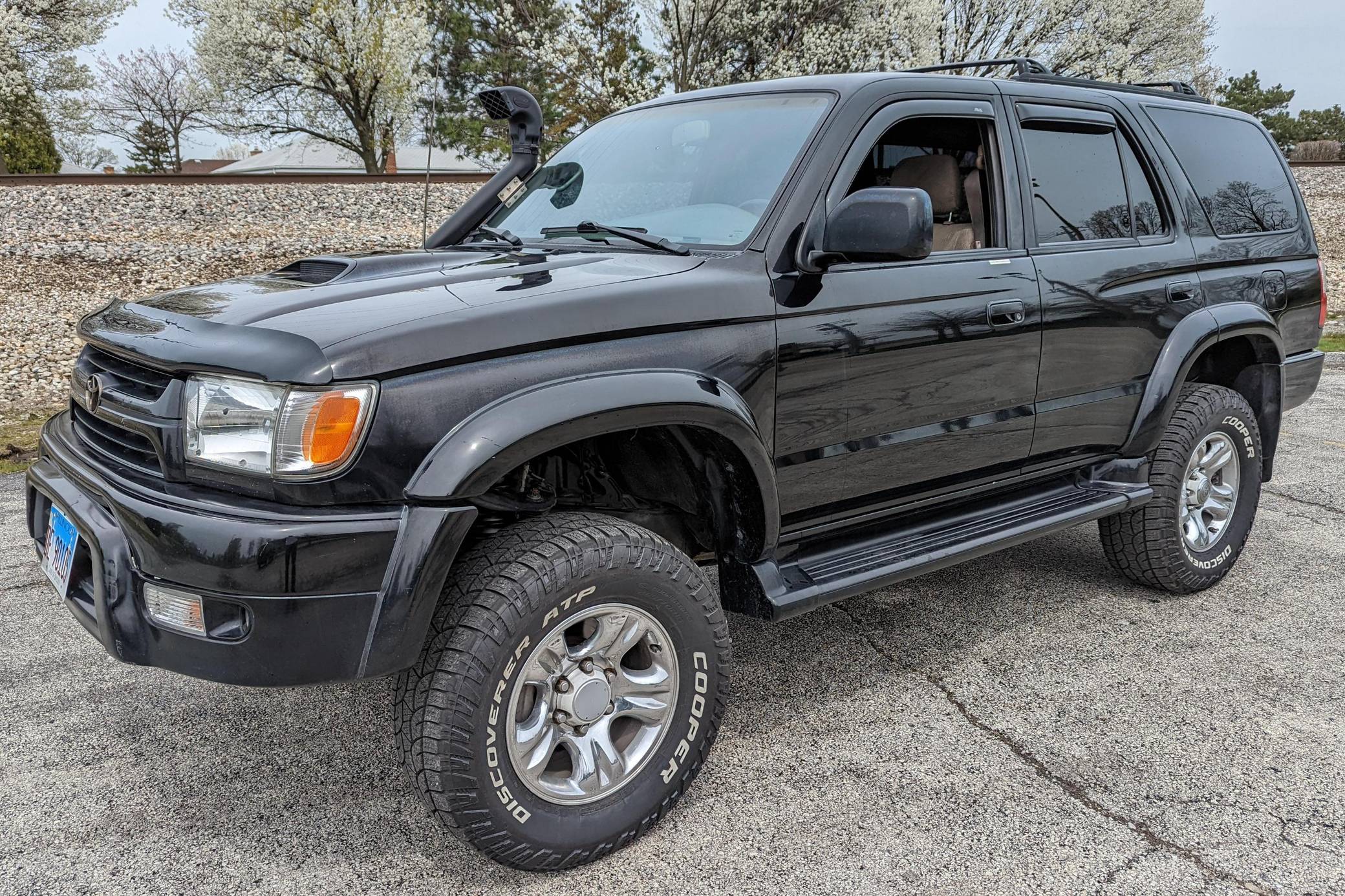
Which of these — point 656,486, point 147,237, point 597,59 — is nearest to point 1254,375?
point 656,486

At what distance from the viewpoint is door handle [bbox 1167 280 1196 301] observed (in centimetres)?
391

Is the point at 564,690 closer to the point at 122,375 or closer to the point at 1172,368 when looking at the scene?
the point at 122,375

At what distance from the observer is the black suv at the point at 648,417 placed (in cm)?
219

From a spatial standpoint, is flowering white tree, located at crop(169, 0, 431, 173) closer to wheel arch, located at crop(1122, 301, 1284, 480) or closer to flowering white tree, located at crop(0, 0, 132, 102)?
flowering white tree, located at crop(0, 0, 132, 102)

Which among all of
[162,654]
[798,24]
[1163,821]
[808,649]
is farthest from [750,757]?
[798,24]

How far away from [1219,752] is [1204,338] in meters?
1.70

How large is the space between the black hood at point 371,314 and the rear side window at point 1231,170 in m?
2.53

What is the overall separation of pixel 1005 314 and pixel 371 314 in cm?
203

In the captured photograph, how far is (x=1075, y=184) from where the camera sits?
375 cm

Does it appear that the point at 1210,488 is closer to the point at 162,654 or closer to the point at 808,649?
the point at 808,649

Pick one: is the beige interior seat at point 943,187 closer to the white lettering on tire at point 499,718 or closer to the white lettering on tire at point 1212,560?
the white lettering on tire at point 1212,560

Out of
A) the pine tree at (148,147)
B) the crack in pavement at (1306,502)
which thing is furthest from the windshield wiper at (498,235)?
the pine tree at (148,147)

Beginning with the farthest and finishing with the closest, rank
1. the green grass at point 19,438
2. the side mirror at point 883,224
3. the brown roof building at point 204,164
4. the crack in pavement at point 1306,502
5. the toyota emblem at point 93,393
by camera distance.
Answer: the brown roof building at point 204,164 → the green grass at point 19,438 → the crack in pavement at point 1306,502 → the side mirror at point 883,224 → the toyota emblem at point 93,393

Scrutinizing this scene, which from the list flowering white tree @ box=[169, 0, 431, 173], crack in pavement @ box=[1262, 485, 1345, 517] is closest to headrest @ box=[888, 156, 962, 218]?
crack in pavement @ box=[1262, 485, 1345, 517]
